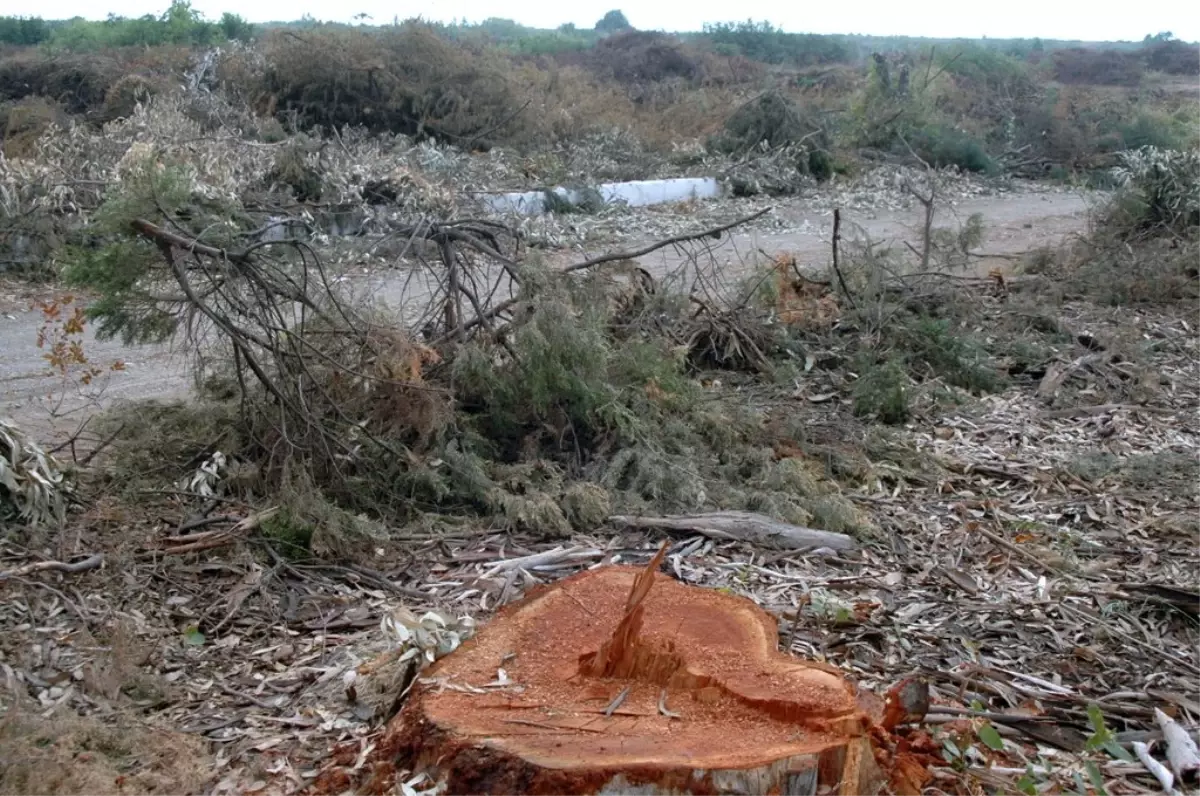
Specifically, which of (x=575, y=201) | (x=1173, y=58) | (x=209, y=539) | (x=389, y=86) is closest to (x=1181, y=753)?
(x=209, y=539)

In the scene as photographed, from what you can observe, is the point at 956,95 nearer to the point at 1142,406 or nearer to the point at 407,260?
the point at 1142,406

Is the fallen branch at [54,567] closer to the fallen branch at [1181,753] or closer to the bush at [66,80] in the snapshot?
the fallen branch at [1181,753]

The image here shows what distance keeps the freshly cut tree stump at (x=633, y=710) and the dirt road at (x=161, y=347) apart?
2.99 m

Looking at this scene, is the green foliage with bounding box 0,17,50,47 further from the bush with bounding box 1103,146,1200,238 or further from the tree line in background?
the bush with bounding box 1103,146,1200,238

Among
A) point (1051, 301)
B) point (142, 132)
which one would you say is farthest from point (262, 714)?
point (142, 132)

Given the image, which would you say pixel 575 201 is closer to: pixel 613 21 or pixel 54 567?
pixel 54 567

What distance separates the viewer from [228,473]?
480 cm

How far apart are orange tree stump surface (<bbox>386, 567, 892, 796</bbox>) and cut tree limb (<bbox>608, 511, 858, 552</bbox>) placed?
128 cm

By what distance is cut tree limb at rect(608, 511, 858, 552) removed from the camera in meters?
4.46

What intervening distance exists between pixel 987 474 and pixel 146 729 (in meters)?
4.00

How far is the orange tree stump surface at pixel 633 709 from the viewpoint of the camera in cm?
239

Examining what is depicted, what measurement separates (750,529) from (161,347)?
14.4 feet

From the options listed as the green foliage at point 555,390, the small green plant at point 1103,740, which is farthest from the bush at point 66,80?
the small green plant at point 1103,740

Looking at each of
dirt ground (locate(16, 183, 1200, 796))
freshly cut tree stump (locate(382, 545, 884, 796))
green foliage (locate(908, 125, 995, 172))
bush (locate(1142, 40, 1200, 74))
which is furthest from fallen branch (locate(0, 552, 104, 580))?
bush (locate(1142, 40, 1200, 74))
